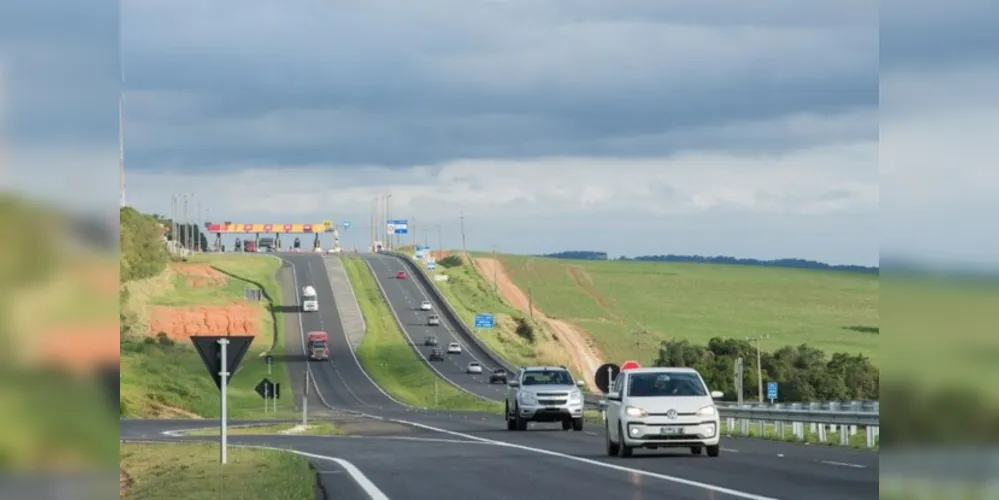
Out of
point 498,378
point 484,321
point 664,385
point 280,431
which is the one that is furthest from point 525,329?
point 664,385

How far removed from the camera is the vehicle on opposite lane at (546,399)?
52.7m

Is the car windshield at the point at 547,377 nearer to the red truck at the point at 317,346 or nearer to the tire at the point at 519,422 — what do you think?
the tire at the point at 519,422

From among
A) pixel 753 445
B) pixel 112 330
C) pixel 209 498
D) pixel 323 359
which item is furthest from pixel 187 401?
pixel 112 330

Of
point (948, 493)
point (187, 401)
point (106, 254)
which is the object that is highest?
point (106, 254)

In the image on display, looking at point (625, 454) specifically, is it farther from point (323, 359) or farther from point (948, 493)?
point (323, 359)

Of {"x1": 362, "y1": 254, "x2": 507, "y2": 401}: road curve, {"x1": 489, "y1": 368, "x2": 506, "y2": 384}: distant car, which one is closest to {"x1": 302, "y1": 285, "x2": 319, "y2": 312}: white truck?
{"x1": 362, "y1": 254, "x2": 507, "y2": 401}: road curve

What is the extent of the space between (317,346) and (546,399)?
89.9 meters

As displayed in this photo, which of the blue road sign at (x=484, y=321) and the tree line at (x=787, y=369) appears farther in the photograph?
the blue road sign at (x=484, y=321)

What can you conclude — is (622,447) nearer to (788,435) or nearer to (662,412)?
(662,412)

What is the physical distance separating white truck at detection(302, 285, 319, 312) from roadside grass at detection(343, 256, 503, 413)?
523 centimetres

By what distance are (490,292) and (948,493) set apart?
19174 centimetres

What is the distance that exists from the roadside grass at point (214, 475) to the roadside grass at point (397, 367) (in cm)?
5995

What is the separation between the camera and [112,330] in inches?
153

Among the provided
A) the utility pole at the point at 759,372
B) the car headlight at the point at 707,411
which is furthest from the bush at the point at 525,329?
the car headlight at the point at 707,411
